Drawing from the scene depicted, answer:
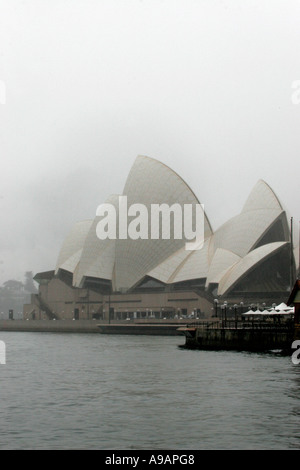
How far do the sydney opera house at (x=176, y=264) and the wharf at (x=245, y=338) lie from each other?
83.2ft

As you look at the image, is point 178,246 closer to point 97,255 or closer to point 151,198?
point 151,198

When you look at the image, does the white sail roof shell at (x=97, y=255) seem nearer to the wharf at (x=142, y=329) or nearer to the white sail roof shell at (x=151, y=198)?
the white sail roof shell at (x=151, y=198)

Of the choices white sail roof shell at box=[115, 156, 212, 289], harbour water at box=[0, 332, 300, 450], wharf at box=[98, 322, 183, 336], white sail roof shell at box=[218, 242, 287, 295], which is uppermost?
white sail roof shell at box=[115, 156, 212, 289]

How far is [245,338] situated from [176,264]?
145 ft

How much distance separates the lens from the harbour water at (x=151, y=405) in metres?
17.2

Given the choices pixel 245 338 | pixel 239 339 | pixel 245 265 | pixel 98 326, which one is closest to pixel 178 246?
pixel 245 265

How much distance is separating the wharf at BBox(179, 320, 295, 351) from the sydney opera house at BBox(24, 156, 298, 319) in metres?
25.4

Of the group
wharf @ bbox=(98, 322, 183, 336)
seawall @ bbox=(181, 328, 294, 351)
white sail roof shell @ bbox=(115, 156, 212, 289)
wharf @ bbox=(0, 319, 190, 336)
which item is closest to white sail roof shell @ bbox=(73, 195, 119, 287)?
white sail roof shell @ bbox=(115, 156, 212, 289)

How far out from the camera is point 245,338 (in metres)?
50.2

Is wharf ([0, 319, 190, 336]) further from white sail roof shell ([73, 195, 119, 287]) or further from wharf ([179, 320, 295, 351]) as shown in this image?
wharf ([179, 320, 295, 351])

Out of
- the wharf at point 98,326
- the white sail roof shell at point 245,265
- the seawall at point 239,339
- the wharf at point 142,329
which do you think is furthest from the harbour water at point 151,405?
the wharf at point 98,326

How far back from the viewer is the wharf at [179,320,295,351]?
4784cm

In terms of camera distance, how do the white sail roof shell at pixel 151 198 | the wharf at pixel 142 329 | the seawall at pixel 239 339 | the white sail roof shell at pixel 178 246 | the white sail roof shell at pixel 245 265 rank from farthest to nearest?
the white sail roof shell at pixel 151 198 → the white sail roof shell at pixel 178 246 → the wharf at pixel 142 329 → the white sail roof shell at pixel 245 265 → the seawall at pixel 239 339

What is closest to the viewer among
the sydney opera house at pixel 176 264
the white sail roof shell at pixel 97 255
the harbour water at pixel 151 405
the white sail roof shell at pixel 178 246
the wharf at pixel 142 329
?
the harbour water at pixel 151 405
